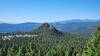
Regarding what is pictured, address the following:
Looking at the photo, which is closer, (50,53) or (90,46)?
(90,46)

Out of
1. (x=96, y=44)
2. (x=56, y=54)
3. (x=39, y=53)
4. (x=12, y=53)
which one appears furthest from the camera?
(x=56, y=54)

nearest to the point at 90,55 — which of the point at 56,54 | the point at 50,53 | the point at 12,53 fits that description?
the point at 12,53

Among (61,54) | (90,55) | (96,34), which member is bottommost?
(61,54)

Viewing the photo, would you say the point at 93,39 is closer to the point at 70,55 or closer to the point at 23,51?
the point at 23,51

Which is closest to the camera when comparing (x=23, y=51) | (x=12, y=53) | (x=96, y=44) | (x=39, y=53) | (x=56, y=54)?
(x=96, y=44)

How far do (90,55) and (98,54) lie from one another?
1.58m

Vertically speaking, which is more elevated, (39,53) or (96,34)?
(96,34)

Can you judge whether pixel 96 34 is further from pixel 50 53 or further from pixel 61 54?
pixel 61 54

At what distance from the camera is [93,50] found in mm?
37094

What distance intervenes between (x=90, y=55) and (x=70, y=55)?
83455mm

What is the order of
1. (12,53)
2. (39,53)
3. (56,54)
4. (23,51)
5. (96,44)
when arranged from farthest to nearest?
(56,54) → (39,53) → (12,53) → (23,51) → (96,44)

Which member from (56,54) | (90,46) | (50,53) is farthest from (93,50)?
(56,54)

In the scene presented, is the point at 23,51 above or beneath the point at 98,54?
beneath

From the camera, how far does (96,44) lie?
3647 centimetres
